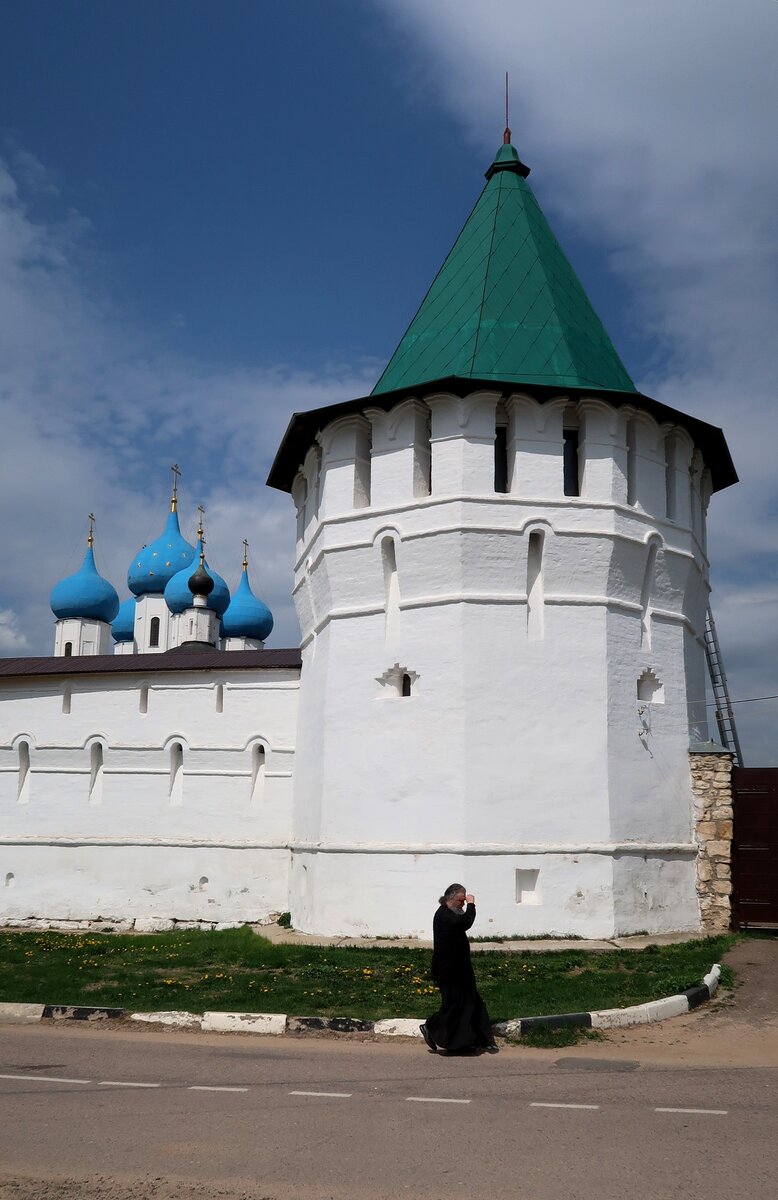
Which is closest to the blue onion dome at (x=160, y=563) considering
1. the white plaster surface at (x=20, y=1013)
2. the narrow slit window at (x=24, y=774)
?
the narrow slit window at (x=24, y=774)

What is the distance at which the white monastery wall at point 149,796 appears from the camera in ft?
52.0

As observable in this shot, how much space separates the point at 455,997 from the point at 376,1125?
5.96ft

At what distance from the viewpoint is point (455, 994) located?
699 centimetres

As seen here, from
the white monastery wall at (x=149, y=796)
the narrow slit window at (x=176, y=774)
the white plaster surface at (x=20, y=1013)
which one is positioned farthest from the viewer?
the narrow slit window at (x=176, y=774)

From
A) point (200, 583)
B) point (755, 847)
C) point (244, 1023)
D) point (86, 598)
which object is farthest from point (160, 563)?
point (244, 1023)

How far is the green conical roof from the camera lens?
1388 cm

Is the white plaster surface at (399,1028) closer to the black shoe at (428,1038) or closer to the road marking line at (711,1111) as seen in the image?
the black shoe at (428,1038)

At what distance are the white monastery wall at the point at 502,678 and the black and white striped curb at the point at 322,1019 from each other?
420 cm

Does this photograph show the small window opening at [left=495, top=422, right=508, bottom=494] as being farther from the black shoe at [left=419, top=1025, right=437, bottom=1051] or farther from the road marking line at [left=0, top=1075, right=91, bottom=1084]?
the road marking line at [left=0, top=1075, right=91, bottom=1084]

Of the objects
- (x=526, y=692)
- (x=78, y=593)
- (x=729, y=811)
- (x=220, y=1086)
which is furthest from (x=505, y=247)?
(x=78, y=593)

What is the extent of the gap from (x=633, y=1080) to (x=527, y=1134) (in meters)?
1.36

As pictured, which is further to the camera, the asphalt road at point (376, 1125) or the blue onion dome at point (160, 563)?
the blue onion dome at point (160, 563)

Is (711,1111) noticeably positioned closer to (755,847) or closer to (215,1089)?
(215,1089)

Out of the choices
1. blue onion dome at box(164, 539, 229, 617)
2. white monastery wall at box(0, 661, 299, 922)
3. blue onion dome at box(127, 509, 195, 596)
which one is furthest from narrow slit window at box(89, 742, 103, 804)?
blue onion dome at box(127, 509, 195, 596)
